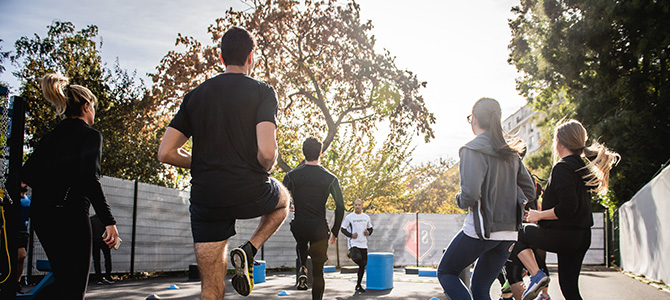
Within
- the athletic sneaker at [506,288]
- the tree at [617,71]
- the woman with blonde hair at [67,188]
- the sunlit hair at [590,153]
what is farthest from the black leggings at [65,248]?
the tree at [617,71]

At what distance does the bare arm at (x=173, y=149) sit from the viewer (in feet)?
10.2

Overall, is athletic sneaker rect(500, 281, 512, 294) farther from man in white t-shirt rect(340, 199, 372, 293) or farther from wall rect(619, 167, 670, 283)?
wall rect(619, 167, 670, 283)

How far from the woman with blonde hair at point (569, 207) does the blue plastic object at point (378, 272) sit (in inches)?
215

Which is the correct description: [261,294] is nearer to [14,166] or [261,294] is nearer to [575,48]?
[14,166]

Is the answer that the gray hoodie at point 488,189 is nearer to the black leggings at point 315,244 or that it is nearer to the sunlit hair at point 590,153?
the sunlit hair at point 590,153

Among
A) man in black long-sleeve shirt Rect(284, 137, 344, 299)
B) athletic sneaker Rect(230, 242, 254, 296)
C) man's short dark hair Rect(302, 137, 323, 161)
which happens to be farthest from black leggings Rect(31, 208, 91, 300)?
man's short dark hair Rect(302, 137, 323, 161)

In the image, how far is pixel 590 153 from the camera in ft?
16.1

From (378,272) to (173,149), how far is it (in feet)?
25.5

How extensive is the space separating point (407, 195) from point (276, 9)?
22852 mm

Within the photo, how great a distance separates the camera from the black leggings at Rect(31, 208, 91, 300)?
10.8 ft

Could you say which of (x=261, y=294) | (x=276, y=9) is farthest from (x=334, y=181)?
(x=276, y=9)

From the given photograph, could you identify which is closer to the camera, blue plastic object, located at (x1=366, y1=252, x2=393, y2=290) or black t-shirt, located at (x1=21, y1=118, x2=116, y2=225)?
black t-shirt, located at (x1=21, y1=118, x2=116, y2=225)

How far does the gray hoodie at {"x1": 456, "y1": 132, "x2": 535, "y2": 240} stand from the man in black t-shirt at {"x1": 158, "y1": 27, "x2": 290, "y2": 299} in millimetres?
1439

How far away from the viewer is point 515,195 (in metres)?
4.09
